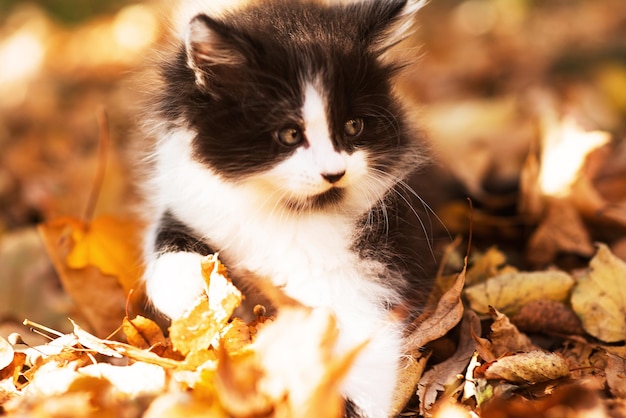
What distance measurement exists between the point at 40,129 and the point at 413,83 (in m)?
2.48

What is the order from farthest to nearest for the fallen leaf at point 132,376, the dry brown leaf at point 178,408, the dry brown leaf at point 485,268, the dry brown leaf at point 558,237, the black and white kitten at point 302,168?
the dry brown leaf at point 558,237 < the dry brown leaf at point 485,268 < the black and white kitten at point 302,168 < the fallen leaf at point 132,376 < the dry brown leaf at point 178,408

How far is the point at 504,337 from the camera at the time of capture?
1.81 metres

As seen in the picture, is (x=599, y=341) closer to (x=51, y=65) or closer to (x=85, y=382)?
(x=85, y=382)

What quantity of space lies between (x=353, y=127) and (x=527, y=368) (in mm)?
730

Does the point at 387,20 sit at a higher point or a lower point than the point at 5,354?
higher

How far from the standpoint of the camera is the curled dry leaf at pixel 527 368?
1615 millimetres

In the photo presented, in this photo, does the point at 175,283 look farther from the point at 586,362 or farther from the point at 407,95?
the point at 586,362

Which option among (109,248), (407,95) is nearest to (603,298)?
(407,95)

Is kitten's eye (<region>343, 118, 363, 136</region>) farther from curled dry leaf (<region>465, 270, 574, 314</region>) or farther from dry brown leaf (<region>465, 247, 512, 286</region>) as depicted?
dry brown leaf (<region>465, 247, 512, 286</region>)

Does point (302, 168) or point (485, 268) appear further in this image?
point (485, 268)

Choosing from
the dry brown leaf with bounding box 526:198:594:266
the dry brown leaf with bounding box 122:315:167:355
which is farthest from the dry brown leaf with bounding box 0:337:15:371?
the dry brown leaf with bounding box 526:198:594:266

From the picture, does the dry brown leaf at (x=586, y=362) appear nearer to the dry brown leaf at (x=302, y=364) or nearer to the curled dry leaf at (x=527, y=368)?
the curled dry leaf at (x=527, y=368)

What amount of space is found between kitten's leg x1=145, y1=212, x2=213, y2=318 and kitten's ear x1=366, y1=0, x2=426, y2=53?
74cm

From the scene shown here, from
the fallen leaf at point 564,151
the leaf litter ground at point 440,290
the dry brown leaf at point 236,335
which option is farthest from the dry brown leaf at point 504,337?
the fallen leaf at point 564,151
